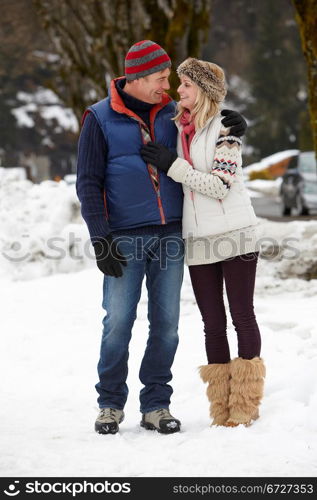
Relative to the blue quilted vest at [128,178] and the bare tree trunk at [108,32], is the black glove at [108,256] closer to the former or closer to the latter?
the blue quilted vest at [128,178]

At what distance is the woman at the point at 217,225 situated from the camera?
4.39 meters

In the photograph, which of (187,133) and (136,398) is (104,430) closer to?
(136,398)

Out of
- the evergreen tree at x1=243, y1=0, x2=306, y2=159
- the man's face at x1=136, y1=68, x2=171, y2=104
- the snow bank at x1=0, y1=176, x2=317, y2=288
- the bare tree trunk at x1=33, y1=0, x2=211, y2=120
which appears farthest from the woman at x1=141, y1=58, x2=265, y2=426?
the evergreen tree at x1=243, y1=0, x2=306, y2=159

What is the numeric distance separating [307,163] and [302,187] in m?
0.90

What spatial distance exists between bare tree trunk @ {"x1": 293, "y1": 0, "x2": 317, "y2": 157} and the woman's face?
465 centimetres

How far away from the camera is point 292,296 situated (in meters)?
8.33

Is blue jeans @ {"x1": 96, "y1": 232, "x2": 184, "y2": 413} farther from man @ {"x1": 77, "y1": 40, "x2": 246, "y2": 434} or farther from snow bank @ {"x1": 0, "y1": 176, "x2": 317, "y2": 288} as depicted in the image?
snow bank @ {"x1": 0, "y1": 176, "x2": 317, "y2": 288}

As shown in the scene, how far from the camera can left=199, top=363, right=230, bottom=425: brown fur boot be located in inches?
182

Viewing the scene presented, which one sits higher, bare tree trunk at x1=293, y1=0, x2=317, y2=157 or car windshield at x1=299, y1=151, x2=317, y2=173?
bare tree trunk at x1=293, y1=0, x2=317, y2=157

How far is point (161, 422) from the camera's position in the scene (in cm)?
464

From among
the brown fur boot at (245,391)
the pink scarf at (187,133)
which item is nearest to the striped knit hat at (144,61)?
the pink scarf at (187,133)

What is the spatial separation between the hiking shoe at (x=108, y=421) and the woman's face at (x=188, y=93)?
1665 millimetres
